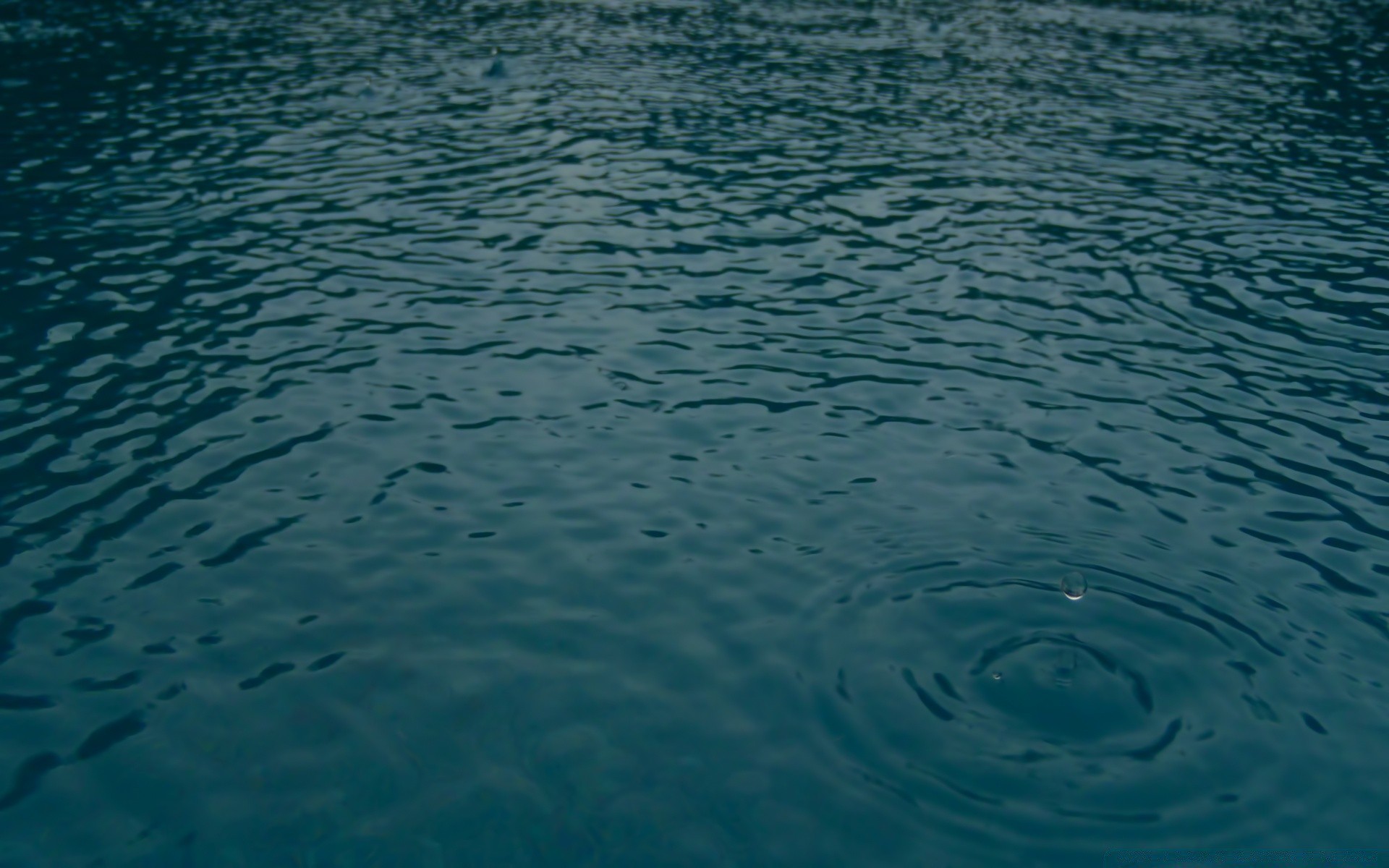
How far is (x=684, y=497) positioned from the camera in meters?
15.2

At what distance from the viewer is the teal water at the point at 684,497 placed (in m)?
10.4

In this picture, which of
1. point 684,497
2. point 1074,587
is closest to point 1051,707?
point 1074,587

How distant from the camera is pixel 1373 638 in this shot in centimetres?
1251

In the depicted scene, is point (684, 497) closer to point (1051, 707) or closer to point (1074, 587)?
point (1074, 587)

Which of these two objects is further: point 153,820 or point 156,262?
point 156,262

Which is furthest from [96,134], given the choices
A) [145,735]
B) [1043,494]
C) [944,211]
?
[1043,494]

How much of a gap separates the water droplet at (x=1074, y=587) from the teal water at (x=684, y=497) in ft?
0.16

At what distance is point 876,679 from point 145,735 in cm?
735

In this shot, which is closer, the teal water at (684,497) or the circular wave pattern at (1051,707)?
the circular wave pattern at (1051,707)

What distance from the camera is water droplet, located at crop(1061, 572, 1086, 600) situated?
1288 cm

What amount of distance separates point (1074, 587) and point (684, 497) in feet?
16.9

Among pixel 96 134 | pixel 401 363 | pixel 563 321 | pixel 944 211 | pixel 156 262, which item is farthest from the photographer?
pixel 96 134

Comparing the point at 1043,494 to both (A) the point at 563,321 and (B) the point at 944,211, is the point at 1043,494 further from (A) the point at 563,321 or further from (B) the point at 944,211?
(B) the point at 944,211

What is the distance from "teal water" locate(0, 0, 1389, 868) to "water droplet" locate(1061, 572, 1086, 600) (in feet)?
0.16
